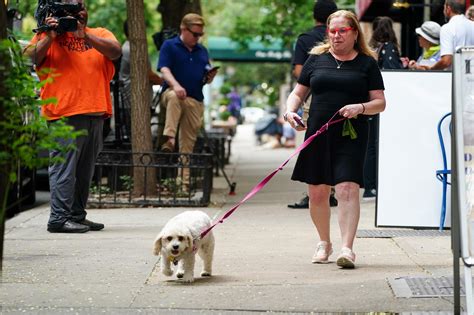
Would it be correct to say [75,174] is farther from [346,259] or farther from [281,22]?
[281,22]

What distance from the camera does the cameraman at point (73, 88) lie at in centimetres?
954

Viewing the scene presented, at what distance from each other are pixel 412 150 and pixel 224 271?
2.50m

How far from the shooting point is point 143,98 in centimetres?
1221

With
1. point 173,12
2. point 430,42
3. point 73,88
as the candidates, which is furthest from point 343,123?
point 173,12

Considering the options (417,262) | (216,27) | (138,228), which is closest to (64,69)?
(138,228)

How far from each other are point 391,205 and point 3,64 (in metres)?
5.04

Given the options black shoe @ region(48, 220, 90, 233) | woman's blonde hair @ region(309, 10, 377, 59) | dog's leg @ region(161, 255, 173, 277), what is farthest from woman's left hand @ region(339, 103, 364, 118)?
black shoe @ region(48, 220, 90, 233)

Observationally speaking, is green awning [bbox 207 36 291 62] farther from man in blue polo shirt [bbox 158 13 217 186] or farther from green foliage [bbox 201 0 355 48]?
man in blue polo shirt [bbox 158 13 217 186]

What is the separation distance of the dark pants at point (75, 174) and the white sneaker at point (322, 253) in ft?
8.41

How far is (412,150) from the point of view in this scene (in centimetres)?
944

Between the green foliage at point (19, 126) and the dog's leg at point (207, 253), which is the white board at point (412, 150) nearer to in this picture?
the dog's leg at point (207, 253)

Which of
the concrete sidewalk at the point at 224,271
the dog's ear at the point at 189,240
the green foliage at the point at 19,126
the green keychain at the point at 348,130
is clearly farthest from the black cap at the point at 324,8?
the green foliage at the point at 19,126

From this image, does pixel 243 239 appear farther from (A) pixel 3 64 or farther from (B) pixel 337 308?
(A) pixel 3 64

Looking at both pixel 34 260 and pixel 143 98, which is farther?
pixel 143 98
